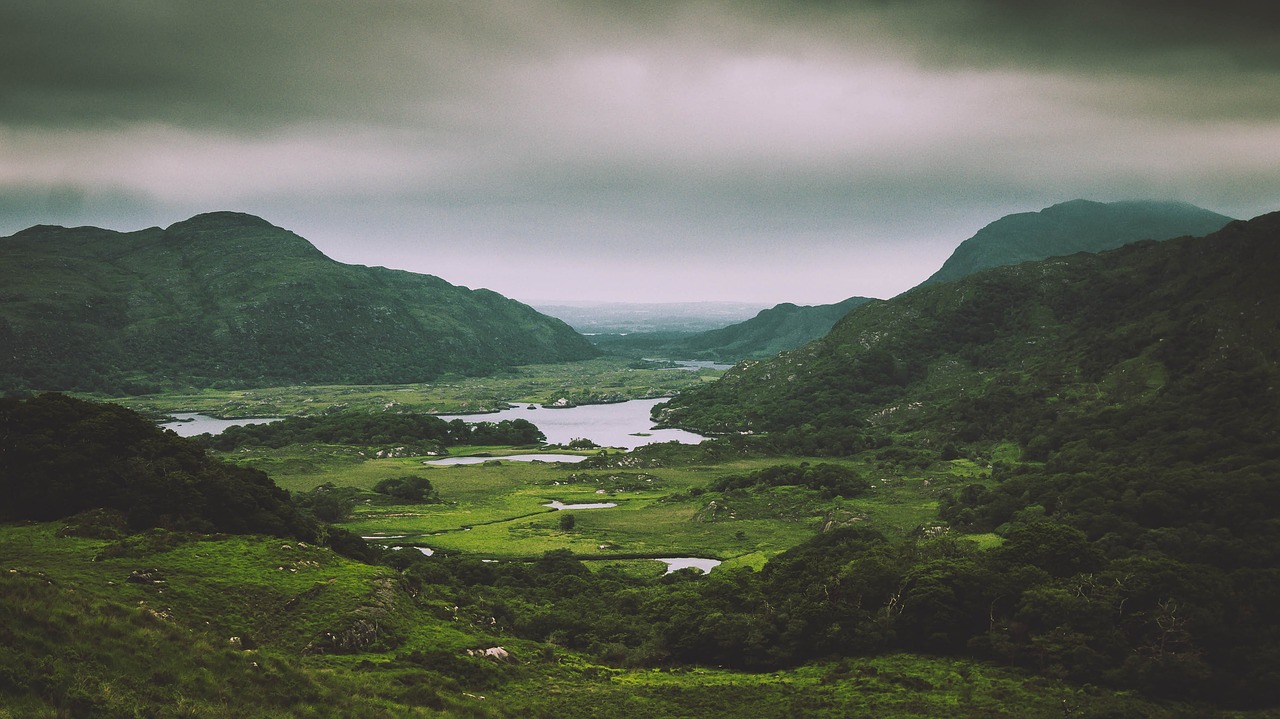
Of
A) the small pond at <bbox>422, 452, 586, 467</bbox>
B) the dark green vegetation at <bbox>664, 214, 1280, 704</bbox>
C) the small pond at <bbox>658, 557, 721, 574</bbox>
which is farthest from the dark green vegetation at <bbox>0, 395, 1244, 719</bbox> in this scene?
the small pond at <bbox>422, 452, 586, 467</bbox>

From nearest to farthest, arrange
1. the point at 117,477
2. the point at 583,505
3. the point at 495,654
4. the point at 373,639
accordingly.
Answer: the point at 373,639 → the point at 495,654 → the point at 117,477 → the point at 583,505

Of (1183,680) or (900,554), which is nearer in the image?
(1183,680)

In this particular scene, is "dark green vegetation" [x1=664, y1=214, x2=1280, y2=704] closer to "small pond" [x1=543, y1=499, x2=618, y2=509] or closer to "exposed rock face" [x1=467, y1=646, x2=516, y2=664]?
"exposed rock face" [x1=467, y1=646, x2=516, y2=664]

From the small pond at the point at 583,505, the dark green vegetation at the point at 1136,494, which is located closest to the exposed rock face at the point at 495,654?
the dark green vegetation at the point at 1136,494

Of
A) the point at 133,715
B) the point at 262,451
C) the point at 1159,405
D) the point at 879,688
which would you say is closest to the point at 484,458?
the point at 262,451

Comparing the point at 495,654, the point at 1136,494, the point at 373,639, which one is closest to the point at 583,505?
the point at 1136,494

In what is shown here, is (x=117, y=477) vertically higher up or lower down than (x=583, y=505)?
higher up

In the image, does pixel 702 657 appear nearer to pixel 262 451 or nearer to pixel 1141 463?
pixel 1141 463

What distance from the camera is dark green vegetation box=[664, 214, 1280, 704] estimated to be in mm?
49750

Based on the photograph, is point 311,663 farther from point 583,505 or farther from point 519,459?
point 519,459

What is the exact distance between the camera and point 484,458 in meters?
190

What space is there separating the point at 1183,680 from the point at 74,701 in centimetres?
5274

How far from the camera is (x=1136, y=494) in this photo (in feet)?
299

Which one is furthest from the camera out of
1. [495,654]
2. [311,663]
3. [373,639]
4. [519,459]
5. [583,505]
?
[519,459]
